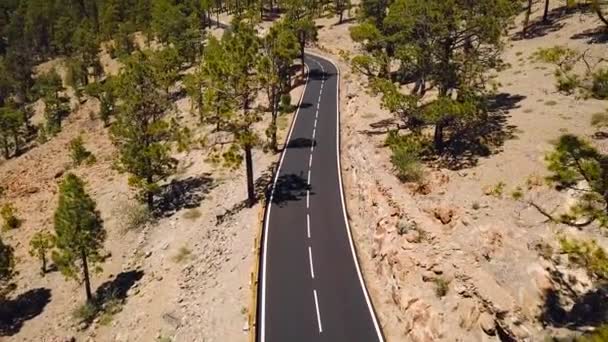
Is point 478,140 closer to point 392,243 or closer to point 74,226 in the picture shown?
point 392,243

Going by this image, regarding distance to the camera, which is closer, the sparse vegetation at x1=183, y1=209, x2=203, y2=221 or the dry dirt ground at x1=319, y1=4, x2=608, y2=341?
the dry dirt ground at x1=319, y1=4, x2=608, y2=341

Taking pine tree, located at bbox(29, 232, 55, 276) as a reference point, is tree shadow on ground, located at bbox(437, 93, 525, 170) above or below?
above

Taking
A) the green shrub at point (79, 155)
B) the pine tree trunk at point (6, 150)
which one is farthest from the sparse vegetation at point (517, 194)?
the pine tree trunk at point (6, 150)

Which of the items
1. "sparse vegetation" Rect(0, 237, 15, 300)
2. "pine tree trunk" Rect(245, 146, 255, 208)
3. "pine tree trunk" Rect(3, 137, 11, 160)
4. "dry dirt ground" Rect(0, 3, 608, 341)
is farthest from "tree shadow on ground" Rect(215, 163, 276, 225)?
"pine tree trunk" Rect(3, 137, 11, 160)

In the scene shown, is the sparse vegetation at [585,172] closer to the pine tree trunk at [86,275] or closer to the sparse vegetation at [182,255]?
the sparse vegetation at [182,255]

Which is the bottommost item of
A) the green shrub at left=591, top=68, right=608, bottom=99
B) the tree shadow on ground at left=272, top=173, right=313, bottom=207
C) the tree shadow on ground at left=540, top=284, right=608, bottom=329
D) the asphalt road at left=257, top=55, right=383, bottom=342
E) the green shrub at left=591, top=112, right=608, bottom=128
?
the asphalt road at left=257, top=55, right=383, bottom=342

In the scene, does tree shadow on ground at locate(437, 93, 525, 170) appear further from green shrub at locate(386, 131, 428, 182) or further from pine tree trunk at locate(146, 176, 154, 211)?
pine tree trunk at locate(146, 176, 154, 211)
